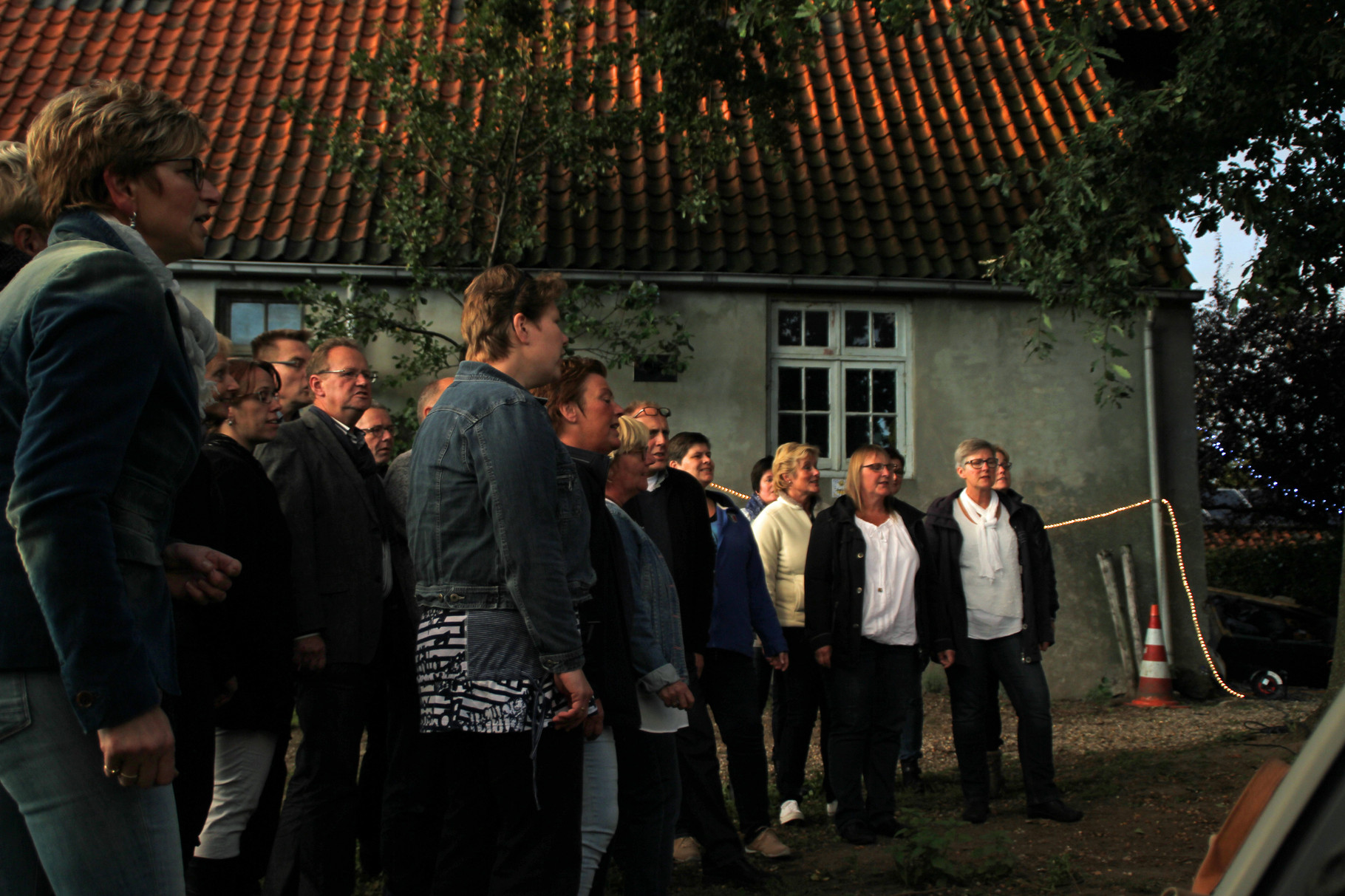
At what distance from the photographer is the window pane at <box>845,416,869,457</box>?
1238 centimetres

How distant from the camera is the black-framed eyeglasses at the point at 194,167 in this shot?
7.00 ft

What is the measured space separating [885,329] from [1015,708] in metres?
6.25

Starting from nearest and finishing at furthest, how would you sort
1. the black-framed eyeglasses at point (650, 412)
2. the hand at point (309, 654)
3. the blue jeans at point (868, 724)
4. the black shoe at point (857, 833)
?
the hand at point (309, 654) < the black-framed eyeglasses at point (650, 412) < the black shoe at point (857, 833) < the blue jeans at point (868, 724)

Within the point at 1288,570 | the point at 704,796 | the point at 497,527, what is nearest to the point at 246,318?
the point at 704,796

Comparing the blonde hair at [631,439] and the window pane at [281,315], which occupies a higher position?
the window pane at [281,315]

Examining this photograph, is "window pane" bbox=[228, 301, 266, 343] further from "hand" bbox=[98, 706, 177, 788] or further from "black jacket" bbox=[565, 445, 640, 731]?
"hand" bbox=[98, 706, 177, 788]

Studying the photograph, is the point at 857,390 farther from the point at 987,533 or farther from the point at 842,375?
the point at 987,533

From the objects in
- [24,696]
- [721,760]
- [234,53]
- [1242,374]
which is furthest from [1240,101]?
[1242,374]

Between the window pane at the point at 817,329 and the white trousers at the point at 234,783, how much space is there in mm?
8960

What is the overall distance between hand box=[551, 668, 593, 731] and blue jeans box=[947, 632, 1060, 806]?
14.0 ft

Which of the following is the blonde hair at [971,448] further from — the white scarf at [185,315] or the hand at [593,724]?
the white scarf at [185,315]

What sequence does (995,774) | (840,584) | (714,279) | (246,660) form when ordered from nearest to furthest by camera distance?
1. (246,660)
2. (840,584)
3. (995,774)
4. (714,279)

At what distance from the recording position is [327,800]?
4.20 m

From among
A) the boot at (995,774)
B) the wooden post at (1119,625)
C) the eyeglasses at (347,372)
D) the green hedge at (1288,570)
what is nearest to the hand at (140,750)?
the eyeglasses at (347,372)
